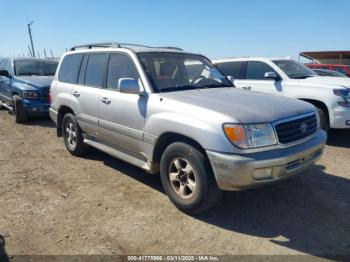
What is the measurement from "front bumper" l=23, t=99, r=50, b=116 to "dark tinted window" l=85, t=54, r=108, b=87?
412cm

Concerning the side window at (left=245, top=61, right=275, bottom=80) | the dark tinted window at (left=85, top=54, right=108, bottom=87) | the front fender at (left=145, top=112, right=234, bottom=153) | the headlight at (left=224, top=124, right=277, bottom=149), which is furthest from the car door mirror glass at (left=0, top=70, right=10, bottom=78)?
the headlight at (left=224, top=124, right=277, bottom=149)

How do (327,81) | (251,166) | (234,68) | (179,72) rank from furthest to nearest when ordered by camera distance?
1. (234,68)
2. (327,81)
3. (179,72)
4. (251,166)

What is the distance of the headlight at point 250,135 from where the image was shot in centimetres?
329

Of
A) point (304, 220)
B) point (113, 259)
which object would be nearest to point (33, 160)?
point (113, 259)

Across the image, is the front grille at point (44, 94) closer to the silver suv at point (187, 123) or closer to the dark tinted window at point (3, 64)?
the dark tinted window at point (3, 64)

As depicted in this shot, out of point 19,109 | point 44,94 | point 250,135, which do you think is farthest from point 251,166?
point 19,109

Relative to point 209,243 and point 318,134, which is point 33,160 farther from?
point 318,134

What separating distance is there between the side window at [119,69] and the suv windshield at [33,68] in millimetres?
5994

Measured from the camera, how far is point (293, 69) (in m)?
7.85

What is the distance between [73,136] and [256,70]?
4490 mm

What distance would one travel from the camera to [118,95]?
4590mm

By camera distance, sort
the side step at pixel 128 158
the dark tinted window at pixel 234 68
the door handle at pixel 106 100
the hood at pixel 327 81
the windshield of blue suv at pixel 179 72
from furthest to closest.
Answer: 1. the dark tinted window at pixel 234 68
2. the hood at pixel 327 81
3. the door handle at pixel 106 100
4. the windshield of blue suv at pixel 179 72
5. the side step at pixel 128 158

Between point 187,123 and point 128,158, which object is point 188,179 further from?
point 128,158

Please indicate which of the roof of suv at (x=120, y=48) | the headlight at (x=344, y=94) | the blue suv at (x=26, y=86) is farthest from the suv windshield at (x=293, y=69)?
the blue suv at (x=26, y=86)
